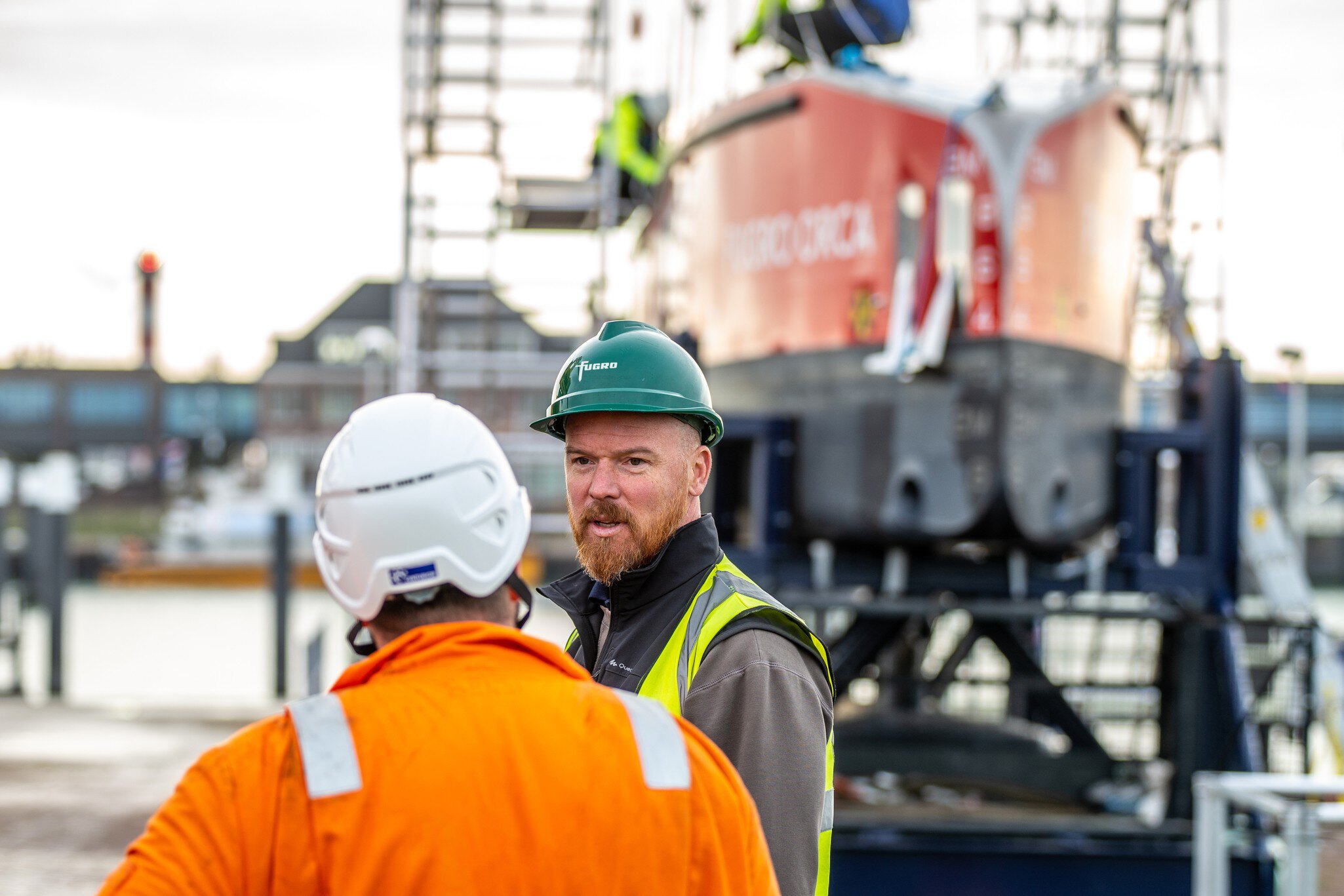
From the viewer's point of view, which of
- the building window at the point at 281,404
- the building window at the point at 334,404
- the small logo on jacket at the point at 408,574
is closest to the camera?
the small logo on jacket at the point at 408,574

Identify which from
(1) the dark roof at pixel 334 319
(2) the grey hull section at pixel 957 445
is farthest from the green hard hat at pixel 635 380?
(1) the dark roof at pixel 334 319

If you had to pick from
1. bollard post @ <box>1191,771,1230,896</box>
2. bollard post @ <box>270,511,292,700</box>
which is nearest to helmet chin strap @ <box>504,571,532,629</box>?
bollard post @ <box>1191,771,1230,896</box>

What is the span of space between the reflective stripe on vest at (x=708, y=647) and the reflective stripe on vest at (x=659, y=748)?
653mm

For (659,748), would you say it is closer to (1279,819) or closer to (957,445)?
(1279,819)

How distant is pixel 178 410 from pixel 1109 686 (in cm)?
7017

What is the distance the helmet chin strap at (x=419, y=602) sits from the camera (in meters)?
1.88

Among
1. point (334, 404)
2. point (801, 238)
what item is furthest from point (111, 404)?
point (801, 238)

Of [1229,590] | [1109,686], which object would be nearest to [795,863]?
[1229,590]

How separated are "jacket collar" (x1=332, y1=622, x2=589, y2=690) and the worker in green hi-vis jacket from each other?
9.57 meters

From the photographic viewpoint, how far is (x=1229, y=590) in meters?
7.52

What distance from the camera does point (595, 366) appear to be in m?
2.68

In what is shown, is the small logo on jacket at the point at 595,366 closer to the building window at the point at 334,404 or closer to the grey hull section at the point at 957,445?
the grey hull section at the point at 957,445

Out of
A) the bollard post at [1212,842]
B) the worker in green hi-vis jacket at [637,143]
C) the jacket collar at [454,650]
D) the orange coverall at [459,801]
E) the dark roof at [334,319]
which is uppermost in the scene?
the dark roof at [334,319]

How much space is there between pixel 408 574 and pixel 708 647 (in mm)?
764
